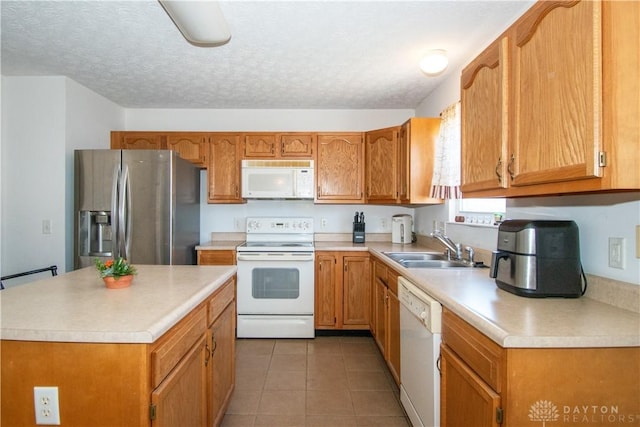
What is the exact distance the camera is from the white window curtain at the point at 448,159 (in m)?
2.45

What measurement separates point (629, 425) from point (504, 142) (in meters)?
1.03

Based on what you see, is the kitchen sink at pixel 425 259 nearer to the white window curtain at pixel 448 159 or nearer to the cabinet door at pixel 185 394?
the white window curtain at pixel 448 159

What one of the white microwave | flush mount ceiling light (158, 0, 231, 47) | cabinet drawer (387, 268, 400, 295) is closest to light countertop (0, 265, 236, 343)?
cabinet drawer (387, 268, 400, 295)

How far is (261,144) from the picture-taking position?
11.5 feet

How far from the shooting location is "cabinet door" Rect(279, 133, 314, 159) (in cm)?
350

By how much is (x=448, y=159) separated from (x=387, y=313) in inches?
50.0

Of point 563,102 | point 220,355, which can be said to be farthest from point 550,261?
point 220,355

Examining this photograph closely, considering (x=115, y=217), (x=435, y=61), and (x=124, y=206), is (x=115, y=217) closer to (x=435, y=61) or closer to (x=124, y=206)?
(x=124, y=206)

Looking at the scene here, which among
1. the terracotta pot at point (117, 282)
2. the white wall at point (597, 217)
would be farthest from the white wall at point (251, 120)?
the terracotta pot at point (117, 282)

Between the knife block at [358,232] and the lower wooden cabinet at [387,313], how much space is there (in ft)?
1.76

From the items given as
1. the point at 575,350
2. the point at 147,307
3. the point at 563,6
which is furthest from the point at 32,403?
Answer: the point at 563,6

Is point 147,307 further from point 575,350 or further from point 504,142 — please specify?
point 504,142

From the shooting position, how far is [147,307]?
118cm

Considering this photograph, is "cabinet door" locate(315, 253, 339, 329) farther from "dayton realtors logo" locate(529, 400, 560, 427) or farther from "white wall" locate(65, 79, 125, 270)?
"dayton realtors logo" locate(529, 400, 560, 427)
